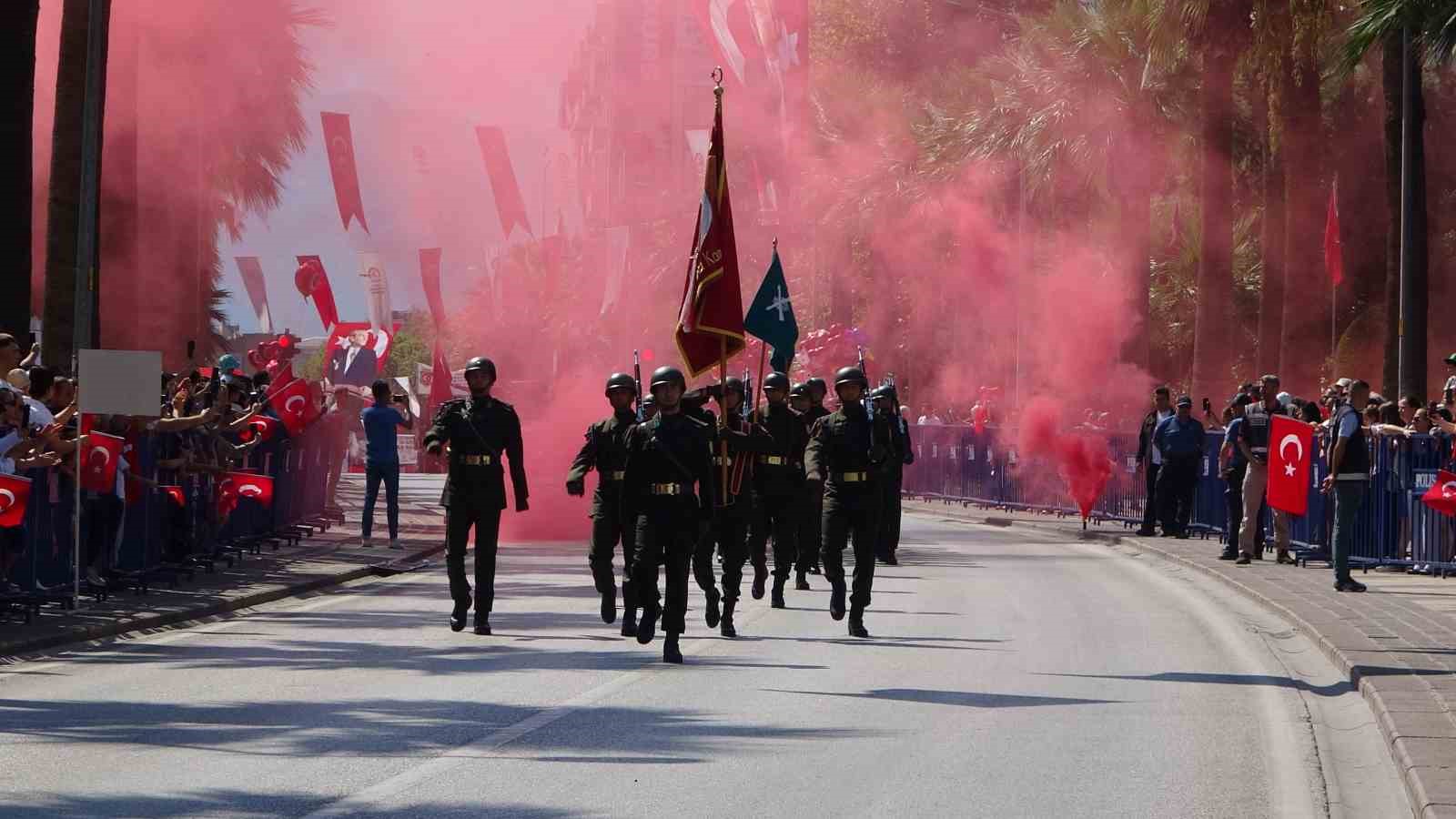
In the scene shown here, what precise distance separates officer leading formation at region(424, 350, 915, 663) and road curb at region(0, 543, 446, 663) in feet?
7.56

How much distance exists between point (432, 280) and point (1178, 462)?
20.0 meters

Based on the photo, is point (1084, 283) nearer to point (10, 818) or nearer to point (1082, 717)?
point (1082, 717)

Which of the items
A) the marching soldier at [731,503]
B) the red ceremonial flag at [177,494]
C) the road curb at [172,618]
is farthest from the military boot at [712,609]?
the red ceremonial flag at [177,494]

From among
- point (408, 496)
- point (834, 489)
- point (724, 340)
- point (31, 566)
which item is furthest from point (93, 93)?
point (408, 496)

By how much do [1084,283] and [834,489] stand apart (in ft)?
106

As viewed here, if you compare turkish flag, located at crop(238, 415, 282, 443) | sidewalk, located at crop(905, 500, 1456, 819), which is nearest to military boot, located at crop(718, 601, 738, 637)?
sidewalk, located at crop(905, 500, 1456, 819)

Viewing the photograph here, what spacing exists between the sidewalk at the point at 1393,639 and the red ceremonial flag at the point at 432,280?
19.6 metres

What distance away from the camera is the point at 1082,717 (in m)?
10.6

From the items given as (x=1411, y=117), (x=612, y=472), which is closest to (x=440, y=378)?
(x=1411, y=117)

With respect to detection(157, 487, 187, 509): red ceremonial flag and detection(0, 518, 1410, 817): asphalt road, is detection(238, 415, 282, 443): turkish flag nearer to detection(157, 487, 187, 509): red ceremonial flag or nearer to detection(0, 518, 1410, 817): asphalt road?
detection(157, 487, 187, 509): red ceremonial flag

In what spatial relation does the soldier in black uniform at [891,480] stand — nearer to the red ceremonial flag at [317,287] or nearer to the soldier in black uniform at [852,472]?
the soldier in black uniform at [852,472]

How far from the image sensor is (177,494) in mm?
18156

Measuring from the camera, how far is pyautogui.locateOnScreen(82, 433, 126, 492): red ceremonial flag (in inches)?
→ 618

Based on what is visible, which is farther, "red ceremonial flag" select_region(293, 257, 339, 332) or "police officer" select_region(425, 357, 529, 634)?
"red ceremonial flag" select_region(293, 257, 339, 332)
